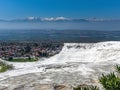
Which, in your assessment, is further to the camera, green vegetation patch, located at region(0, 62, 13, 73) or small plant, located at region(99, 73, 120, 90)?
green vegetation patch, located at region(0, 62, 13, 73)

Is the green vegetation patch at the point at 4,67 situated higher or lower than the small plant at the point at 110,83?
lower

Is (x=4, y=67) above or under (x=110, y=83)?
under

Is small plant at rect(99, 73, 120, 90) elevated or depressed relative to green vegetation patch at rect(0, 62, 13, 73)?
elevated

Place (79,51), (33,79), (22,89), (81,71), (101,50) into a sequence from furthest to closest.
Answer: (79,51) → (101,50) → (81,71) → (33,79) → (22,89)

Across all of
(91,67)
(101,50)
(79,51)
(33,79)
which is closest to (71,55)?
(79,51)

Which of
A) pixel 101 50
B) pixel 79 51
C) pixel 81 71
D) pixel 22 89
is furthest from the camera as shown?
pixel 79 51

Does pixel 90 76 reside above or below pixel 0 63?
above

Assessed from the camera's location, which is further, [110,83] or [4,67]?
[4,67]

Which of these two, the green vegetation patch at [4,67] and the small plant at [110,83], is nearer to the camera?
the small plant at [110,83]

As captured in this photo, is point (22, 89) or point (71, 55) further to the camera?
point (71, 55)

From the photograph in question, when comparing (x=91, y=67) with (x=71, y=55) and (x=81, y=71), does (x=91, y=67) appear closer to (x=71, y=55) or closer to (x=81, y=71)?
(x=81, y=71)
